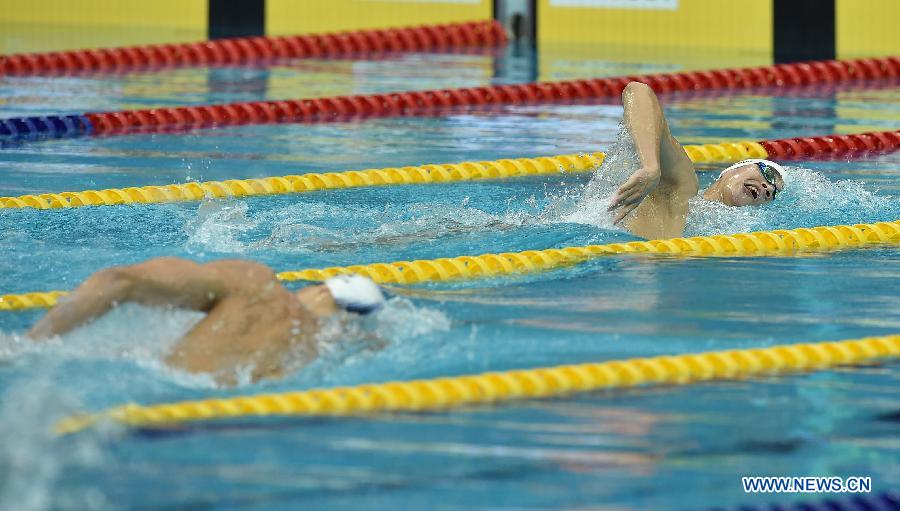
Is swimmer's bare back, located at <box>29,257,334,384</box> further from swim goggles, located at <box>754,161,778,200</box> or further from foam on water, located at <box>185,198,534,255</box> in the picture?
swim goggles, located at <box>754,161,778,200</box>

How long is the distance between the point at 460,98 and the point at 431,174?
81.6 inches

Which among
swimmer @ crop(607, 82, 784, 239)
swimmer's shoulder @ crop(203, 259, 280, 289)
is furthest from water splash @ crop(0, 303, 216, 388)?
swimmer @ crop(607, 82, 784, 239)

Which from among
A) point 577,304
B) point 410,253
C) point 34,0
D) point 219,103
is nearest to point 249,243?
point 410,253

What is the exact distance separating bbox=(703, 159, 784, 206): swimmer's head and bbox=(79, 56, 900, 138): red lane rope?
3.03m

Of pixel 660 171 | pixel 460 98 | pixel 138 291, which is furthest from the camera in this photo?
pixel 460 98

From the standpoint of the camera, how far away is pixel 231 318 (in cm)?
357

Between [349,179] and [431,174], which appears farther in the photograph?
[431,174]

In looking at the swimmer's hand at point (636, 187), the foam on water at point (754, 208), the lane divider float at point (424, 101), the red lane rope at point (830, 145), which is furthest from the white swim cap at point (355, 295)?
the lane divider float at point (424, 101)

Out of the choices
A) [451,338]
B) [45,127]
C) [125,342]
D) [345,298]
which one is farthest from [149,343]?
[45,127]

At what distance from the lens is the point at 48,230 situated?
5.26 metres

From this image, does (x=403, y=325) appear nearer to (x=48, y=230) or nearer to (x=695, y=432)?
(x=695, y=432)

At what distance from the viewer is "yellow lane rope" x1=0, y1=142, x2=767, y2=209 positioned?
228 inches

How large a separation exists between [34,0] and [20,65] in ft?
9.20

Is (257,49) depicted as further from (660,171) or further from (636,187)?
(636,187)
